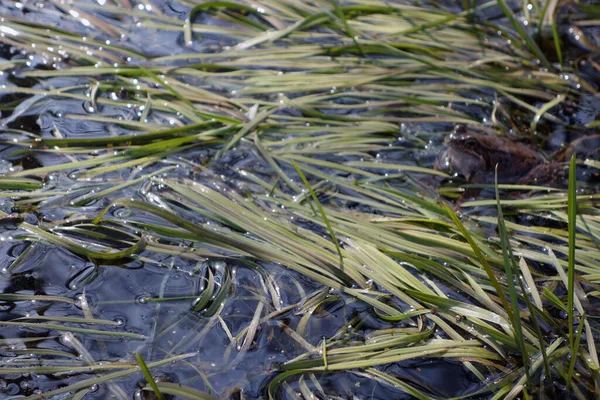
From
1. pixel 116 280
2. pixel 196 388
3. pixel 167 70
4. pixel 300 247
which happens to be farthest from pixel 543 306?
pixel 167 70

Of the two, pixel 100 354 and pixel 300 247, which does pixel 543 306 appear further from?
pixel 100 354

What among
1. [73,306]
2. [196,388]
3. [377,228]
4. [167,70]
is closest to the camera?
[196,388]

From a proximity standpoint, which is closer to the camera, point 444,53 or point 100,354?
point 100,354

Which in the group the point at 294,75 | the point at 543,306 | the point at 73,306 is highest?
the point at 294,75

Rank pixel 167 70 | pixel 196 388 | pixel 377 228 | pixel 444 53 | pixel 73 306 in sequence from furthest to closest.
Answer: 1. pixel 444 53
2. pixel 167 70
3. pixel 377 228
4. pixel 73 306
5. pixel 196 388

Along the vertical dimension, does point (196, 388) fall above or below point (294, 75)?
below

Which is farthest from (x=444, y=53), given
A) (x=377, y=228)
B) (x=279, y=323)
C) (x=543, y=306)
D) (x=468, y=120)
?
(x=279, y=323)

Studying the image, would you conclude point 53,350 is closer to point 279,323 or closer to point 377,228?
point 279,323
